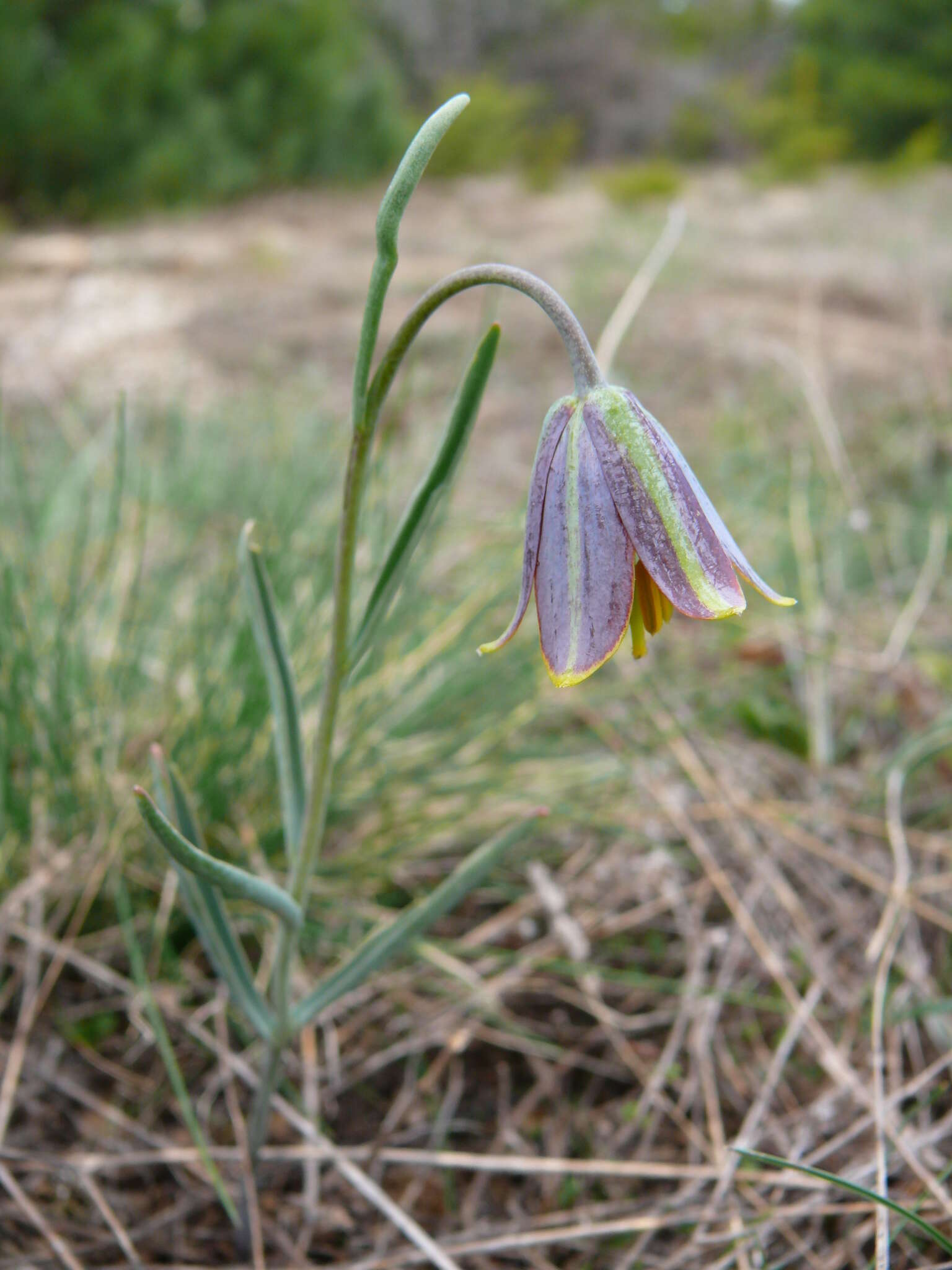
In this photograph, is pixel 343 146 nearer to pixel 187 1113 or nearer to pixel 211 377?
pixel 211 377

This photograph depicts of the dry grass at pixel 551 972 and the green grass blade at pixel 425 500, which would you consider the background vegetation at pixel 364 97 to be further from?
the green grass blade at pixel 425 500

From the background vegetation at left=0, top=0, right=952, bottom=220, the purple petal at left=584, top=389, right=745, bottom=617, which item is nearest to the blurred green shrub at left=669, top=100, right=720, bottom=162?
the background vegetation at left=0, top=0, right=952, bottom=220

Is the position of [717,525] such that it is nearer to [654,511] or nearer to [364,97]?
[654,511]

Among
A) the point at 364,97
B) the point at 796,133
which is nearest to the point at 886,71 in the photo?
the point at 796,133

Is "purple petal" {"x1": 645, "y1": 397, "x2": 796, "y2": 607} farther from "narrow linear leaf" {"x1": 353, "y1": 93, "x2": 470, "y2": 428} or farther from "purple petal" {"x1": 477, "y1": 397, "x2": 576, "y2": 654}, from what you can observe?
"narrow linear leaf" {"x1": 353, "y1": 93, "x2": 470, "y2": 428}

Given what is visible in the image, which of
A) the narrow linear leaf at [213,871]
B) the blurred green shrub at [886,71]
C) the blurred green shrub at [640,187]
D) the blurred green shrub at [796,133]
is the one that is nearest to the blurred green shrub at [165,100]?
the blurred green shrub at [640,187]

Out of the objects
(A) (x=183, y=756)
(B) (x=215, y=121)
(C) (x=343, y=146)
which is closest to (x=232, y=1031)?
(A) (x=183, y=756)
